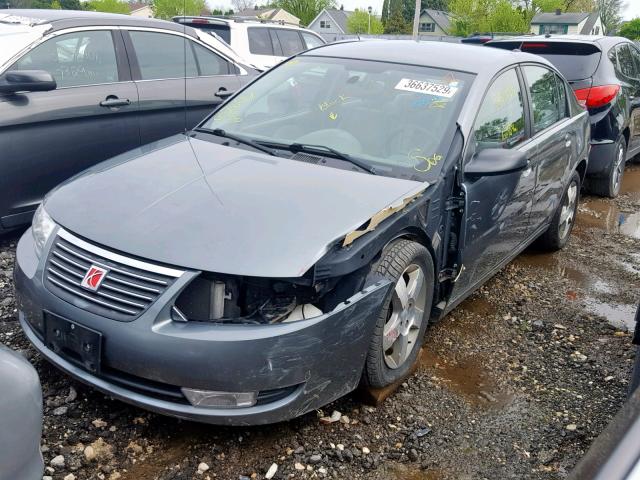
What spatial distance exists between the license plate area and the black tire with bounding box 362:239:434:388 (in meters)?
1.16

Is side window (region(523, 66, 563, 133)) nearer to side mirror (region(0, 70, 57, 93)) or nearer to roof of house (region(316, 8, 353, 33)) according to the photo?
side mirror (region(0, 70, 57, 93))

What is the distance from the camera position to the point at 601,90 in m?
6.88

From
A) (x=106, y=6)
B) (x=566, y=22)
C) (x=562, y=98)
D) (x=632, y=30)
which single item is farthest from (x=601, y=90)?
(x=632, y=30)

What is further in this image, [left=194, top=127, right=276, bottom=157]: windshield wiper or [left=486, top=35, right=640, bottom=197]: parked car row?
[left=486, top=35, right=640, bottom=197]: parked car row

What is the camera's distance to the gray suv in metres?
4.38

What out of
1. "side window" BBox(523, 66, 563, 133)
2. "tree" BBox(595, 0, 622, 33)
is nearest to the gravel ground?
"side window" BBox(523, 66, 563, 133)

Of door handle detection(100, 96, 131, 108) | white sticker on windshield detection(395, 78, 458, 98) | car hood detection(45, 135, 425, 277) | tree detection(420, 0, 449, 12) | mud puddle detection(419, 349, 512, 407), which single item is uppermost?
tree detection(420, 0, 449, 12)

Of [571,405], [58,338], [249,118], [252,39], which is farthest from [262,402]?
[252,39]

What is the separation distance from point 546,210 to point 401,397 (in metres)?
2.25

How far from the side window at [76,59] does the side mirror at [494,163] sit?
10.1 ft

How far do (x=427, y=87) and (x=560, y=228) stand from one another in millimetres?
2273

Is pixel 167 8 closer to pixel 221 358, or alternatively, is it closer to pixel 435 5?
pixel 435 5

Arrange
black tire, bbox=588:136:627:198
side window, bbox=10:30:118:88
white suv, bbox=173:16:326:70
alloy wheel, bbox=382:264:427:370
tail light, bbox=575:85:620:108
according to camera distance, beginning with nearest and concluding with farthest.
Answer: alloy wheel, bbox=382:264:427:370 → side window, bbox=10:30:118:88 → tail light, bbox=575:85:620:108 → black tire, bbox=588:136:627:198 → white suv, bbox=173:16:326:70

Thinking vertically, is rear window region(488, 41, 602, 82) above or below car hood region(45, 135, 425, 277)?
above
